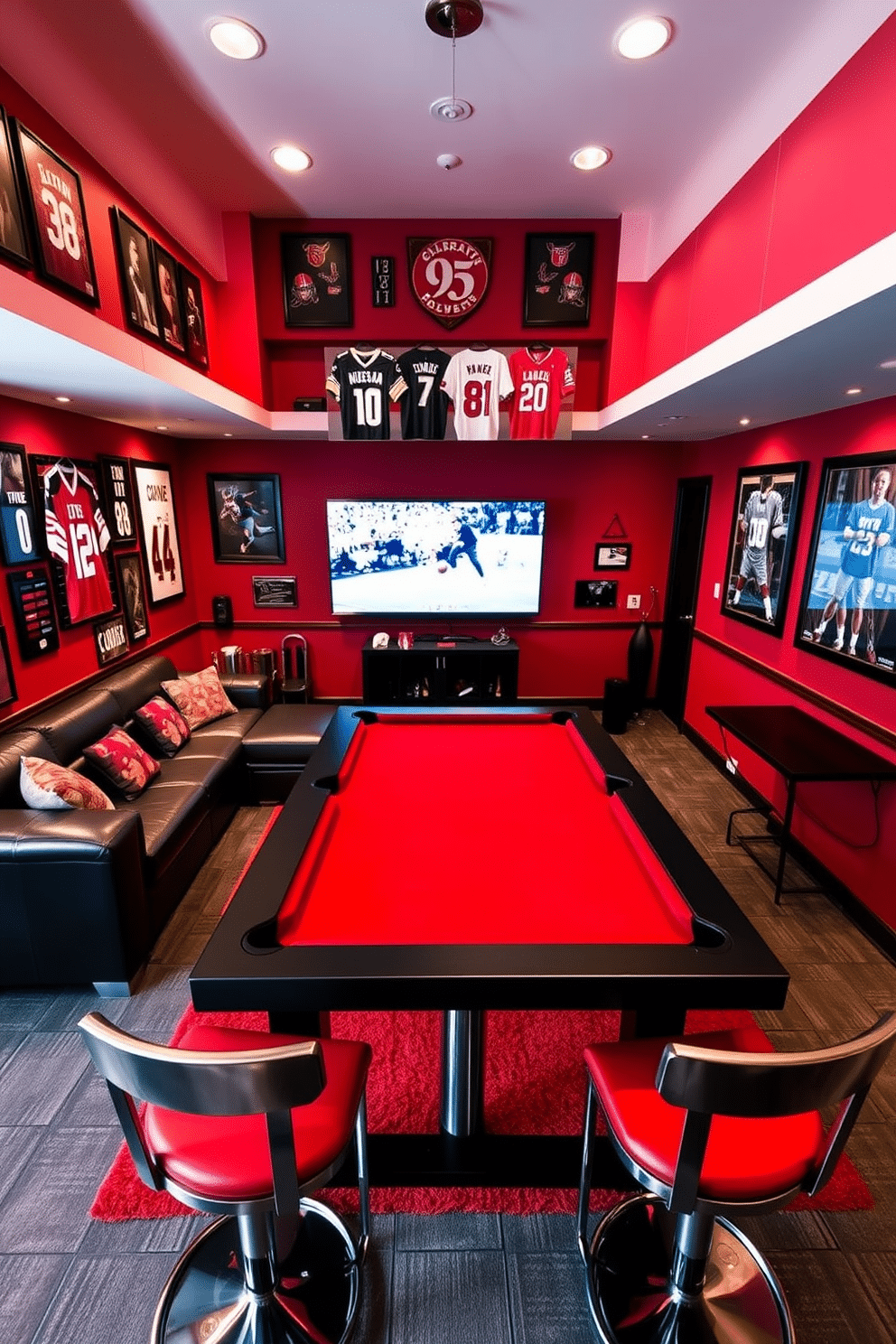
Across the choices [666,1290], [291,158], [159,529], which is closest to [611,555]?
[291,158]

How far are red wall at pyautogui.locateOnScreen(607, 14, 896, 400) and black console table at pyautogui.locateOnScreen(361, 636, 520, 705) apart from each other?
8.53 ft

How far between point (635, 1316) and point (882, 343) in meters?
2.86

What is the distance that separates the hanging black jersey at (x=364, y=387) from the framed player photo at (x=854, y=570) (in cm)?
284

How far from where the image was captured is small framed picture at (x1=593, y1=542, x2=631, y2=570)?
18.2 feet

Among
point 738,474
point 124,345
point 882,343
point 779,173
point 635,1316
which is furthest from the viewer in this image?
point 738,474

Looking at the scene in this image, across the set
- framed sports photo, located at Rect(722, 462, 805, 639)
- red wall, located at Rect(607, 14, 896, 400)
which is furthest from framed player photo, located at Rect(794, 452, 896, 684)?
red wall, located at Rect(607, 14, 896, 400)

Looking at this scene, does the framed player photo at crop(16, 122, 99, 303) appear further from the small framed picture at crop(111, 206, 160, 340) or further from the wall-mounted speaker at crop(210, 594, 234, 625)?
the wall-mounted speaker at crop(210, 594, 234, 625)

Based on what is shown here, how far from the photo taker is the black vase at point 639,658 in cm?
551

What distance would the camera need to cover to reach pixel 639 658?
554 cm

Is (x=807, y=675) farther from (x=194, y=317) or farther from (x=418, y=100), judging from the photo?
(x=194, y=317)

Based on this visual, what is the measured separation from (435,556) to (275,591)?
1505mm

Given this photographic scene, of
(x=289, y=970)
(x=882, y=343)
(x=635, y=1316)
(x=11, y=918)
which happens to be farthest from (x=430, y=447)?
(x=635, y=1316)

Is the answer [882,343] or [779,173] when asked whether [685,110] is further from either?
[882,343]

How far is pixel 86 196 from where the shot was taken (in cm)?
292
